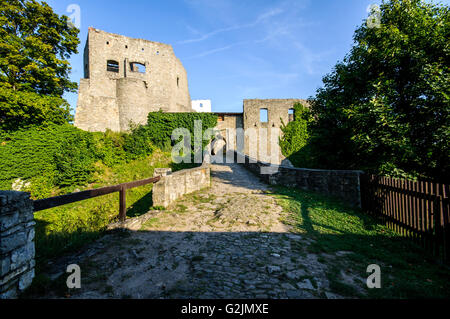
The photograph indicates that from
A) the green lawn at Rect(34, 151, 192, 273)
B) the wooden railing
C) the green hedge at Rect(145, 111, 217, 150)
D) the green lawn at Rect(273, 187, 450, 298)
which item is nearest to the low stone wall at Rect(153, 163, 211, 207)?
the wooden railing

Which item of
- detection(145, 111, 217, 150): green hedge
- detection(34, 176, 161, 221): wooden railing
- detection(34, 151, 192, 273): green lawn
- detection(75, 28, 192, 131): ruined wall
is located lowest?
detection(34, 151, 192, 273): green lawn

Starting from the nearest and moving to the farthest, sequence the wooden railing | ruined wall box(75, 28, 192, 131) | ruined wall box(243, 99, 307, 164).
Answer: the wooden railing
ruined wall box(75, 28, 192, 131)
ruined wall box(243, 99, 307, 164)

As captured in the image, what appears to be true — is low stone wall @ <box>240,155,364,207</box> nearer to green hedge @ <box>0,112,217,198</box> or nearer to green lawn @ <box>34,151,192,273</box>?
green lawn @ <box>34,151,192,273</box>

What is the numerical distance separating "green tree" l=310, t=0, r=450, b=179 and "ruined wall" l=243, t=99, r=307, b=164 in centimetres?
1443

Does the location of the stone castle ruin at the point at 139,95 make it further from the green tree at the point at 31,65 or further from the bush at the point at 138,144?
the green tree at the point at 31,65

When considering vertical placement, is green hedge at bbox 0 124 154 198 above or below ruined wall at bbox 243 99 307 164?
below

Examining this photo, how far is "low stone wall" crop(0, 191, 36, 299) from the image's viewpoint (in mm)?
2006

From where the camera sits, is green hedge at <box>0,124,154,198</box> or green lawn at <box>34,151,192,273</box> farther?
green hedge at <box>0,124,154,198</box>

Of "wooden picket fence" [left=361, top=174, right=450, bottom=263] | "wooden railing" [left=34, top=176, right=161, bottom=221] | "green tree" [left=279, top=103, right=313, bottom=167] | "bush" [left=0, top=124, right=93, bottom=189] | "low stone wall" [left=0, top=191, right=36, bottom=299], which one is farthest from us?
"green tree" [left=279, top=103, right=313, bottom=167]

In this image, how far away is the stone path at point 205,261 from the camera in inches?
91.0

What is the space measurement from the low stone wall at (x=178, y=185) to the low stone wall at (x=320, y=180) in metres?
3.33

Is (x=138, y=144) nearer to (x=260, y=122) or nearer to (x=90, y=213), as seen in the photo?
(x=90, y=213)

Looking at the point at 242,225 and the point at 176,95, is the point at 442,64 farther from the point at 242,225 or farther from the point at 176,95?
the point at 176,95
